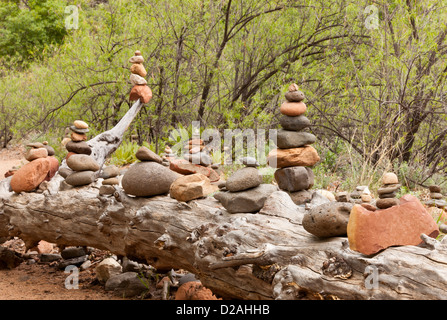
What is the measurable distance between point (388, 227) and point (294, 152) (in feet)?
6.98

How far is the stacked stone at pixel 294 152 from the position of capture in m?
4.37

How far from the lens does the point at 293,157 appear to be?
173 inches

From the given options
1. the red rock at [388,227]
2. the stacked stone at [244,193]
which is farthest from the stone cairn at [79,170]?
the red rock at [388,227]

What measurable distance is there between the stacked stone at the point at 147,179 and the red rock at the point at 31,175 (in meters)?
1.25

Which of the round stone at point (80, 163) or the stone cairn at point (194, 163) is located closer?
the round stone at point (80, 163)

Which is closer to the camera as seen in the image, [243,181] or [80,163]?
[243,181]

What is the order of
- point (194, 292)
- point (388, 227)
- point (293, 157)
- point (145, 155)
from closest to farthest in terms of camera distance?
point (388, 227), point (194, 292), point (145, 155), point (293, 157)

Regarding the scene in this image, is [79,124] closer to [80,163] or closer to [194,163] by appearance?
[80,163]

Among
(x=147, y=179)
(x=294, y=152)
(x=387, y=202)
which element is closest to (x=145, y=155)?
(x=147, y=179)

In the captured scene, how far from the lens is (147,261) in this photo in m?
3.79

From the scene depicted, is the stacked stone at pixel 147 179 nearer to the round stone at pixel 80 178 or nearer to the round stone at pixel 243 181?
the round stone at pixel 243 181

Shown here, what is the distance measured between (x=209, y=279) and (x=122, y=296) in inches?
50.3
